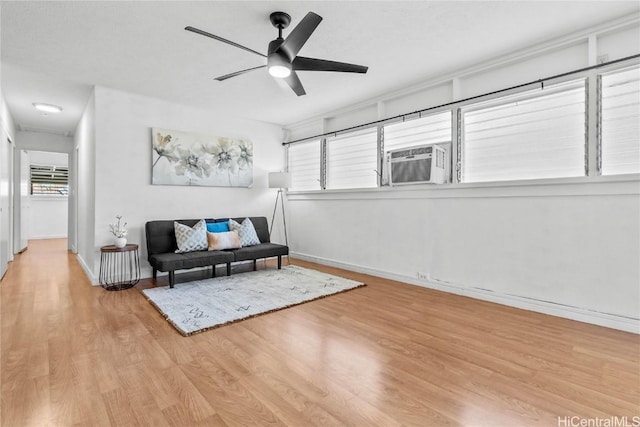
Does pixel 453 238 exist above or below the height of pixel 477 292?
above

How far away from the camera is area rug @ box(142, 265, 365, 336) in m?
2.88

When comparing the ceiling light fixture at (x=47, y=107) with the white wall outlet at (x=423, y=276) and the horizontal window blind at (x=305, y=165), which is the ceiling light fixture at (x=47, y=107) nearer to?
the horizontal window blind at (x=305, y=165)

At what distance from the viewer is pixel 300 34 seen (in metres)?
2.18

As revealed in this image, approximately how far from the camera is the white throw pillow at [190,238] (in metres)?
4.23

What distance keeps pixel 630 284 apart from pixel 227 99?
16.1 ft

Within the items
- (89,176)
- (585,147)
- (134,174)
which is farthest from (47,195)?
(585,147)

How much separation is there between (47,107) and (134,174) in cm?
192

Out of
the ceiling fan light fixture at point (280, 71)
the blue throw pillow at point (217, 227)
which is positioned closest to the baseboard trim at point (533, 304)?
the blue throw pillow at point (217, 227)

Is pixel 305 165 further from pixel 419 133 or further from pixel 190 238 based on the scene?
pixel 190 238

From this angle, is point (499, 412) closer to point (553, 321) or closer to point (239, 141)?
point (553, 321)

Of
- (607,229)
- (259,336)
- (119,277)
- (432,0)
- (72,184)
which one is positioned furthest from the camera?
(72,184)

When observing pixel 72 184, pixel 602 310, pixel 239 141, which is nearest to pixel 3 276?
pixel 72 184

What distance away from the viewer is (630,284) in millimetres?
2594

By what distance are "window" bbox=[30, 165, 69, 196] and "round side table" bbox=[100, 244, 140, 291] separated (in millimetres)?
6710
